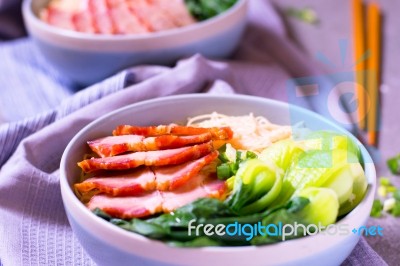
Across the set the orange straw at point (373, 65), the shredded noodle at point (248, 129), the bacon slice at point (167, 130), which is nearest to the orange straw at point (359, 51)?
the orange straw at point (373, 65)

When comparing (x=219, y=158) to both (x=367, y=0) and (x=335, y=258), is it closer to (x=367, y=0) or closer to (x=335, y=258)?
(x=335, y=258)

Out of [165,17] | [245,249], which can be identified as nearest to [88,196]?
[245,249]

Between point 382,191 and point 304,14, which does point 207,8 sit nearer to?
point 304,14

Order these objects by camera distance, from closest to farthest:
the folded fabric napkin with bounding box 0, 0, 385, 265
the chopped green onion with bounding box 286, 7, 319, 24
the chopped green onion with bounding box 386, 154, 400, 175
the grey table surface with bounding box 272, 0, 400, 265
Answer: the folded fabric napkin with bounding box 0, 0, 385, 265 → the chopped green onion with bounding box 386, 154, 400, 175 → the grey table surface with bounding box 272, 0, 400, 265 → the chopped green onion with bounding box 286, 7, 319, 24

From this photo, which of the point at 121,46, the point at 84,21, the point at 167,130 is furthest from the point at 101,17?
the point at 167,130

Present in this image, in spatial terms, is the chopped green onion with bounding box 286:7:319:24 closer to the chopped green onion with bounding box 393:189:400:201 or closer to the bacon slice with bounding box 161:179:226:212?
the chopped green onion with bounding box 393:189:400:201

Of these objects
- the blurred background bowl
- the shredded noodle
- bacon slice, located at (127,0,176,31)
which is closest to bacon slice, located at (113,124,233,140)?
the shredded noodle
